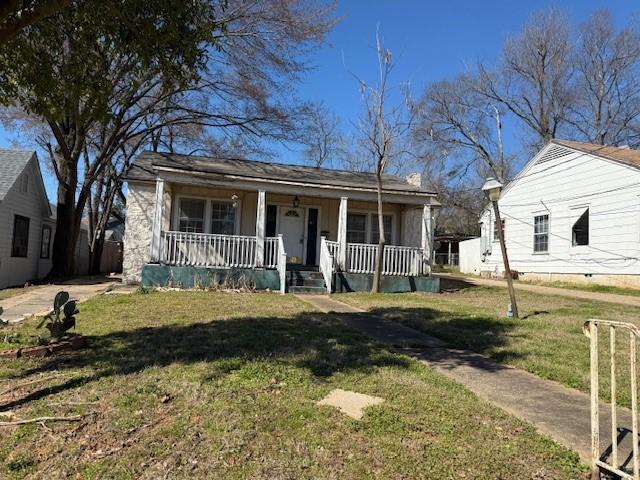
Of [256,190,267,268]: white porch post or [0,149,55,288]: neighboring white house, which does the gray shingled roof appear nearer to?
[0,149,55,288]: neighboring white house

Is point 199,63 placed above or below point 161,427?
above

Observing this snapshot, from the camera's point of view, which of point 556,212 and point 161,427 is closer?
point 161,427

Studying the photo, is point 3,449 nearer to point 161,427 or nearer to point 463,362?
point 161,427

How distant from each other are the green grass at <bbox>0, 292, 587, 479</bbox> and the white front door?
936 centimetres

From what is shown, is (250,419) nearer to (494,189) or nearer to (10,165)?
(494,189)

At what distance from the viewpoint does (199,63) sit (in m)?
5.80

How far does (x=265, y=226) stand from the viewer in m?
14.6

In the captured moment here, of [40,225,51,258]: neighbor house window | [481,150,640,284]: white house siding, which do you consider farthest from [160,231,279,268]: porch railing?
[481,150,640,284]: white house siding

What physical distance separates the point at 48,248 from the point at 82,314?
12959 mm

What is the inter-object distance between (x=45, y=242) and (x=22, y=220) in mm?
2692

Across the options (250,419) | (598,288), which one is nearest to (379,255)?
(598,288)

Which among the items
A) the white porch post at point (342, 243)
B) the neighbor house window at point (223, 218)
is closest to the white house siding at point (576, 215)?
the white porch post at point (342, 243)

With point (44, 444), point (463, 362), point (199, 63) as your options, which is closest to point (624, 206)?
point (463, 362)

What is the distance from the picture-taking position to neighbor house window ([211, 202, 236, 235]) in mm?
14836
